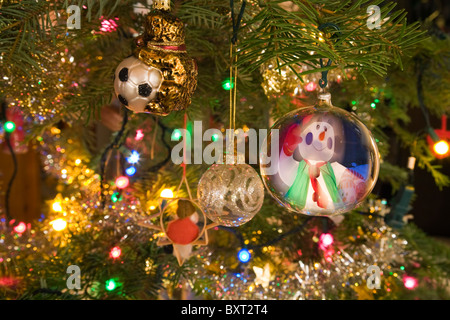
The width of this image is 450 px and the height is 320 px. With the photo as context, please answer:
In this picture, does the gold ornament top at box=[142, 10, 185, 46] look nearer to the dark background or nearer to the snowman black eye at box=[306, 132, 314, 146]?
the snowman black eye at box=[306, 132, 314, 146]

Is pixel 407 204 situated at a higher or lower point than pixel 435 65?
lower

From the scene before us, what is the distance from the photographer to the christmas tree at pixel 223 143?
45 cm

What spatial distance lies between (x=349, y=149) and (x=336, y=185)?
1.4 inches

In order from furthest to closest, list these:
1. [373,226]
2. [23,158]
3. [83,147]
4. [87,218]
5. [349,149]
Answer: [23,158], [83,147], [373,226], [87,218], [349,149]

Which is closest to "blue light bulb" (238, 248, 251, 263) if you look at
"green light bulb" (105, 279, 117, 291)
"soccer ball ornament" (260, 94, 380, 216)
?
"green light bulb" (105, 279, 117, 291)

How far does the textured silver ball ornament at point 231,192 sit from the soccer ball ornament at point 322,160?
69 mm

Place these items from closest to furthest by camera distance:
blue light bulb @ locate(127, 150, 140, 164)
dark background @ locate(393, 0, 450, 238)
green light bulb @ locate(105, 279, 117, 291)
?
green light bulb @ locate(105, 279, 117, 291) → blue light bulb @ locate(127, 150, 140, 164) → dark background @ locate(393, 0, 450, 238)

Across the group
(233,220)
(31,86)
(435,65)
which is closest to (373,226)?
(435,65)

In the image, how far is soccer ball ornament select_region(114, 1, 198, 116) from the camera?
469 mm

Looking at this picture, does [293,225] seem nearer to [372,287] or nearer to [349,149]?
[372,287]

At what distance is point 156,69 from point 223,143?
41 cm

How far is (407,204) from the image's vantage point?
98 cm

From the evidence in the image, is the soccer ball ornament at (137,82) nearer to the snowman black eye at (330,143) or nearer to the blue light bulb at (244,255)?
the snowman black eye at (330,143)

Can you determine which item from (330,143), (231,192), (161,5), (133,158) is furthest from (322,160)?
(133,158)
